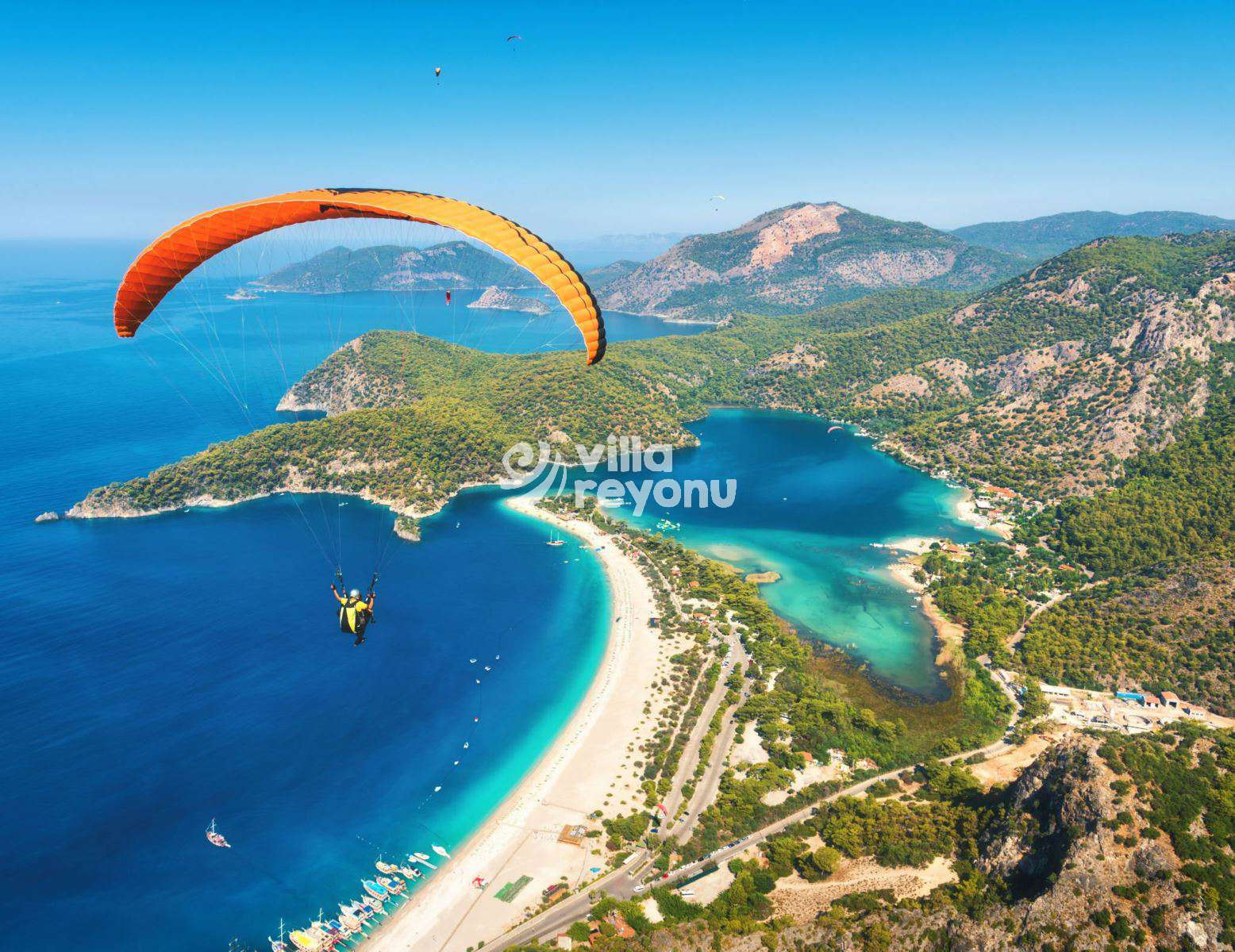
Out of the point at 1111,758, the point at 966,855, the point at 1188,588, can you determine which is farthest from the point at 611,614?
the point at 1188,588

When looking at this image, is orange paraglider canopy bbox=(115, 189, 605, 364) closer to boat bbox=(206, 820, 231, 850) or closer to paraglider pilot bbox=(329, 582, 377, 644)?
paraglider pilot bbox=(329, 582, 377, 644)

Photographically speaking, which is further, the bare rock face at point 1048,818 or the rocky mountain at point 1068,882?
the bare rock face at point 1048,818

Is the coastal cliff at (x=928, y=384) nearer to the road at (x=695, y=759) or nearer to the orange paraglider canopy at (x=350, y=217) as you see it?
the road at (x=695, y=759)

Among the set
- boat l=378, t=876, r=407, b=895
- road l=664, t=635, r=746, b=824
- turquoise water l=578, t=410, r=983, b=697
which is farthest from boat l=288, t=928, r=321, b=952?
turquoise water l=578, t=410, r=983, b=697

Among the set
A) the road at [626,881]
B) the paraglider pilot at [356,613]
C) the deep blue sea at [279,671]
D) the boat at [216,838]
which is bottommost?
the road at [626,881]

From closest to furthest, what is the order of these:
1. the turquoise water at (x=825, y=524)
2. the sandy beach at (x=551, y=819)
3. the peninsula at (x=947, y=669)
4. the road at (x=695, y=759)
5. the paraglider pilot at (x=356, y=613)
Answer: the paraglider pilot at (x=356, y=613), the peninsula at (x=947, y=669), the sandy beach at (x=551, y=819), the road at (x=695, y=759), the turquoise water at (x=825, y=524)

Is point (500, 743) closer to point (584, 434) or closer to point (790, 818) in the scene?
point (790, 818)

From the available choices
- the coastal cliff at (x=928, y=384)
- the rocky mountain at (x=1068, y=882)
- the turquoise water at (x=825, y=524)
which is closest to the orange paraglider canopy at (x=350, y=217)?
the rocky mountain at (x=1068, y=882)
